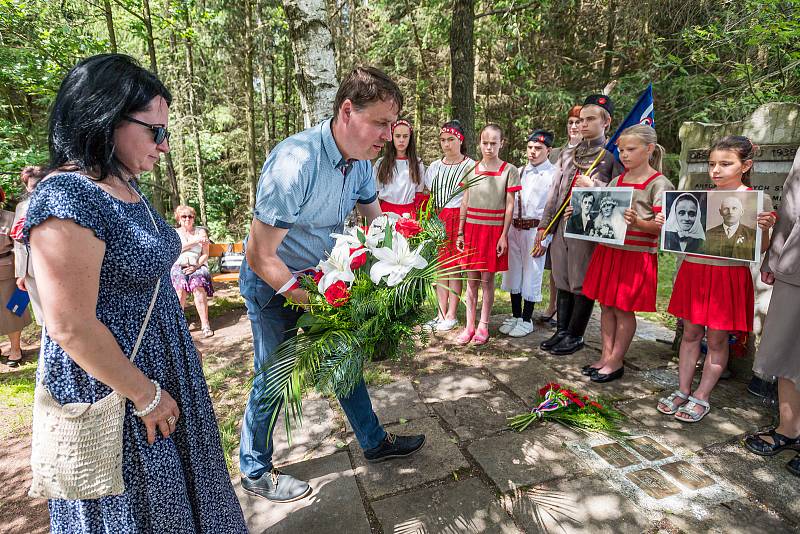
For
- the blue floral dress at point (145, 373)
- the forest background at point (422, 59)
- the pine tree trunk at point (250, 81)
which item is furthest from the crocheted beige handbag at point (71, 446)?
the pine tree trunk at point (250, 81)

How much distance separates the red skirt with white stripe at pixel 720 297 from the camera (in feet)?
9.30

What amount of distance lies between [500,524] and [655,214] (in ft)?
8.06

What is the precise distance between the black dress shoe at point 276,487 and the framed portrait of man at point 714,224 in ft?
9.44

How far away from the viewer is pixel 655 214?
3.18m

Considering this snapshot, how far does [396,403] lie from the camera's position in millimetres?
3303

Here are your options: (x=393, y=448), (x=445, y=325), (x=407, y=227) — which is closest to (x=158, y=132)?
(x=407, y=227)

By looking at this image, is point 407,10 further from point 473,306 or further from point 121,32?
point 473,306

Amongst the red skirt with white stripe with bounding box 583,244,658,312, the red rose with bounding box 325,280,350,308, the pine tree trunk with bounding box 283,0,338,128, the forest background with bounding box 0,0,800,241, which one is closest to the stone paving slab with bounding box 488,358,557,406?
the red skirt with white stripe with bounding box 583,244,658,312

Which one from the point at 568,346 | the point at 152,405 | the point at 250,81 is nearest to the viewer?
the point at 152,405

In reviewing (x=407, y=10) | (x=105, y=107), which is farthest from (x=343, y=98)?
(x=407, y=10)

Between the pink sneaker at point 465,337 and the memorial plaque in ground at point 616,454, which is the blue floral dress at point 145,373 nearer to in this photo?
the memorial plaque in ground at point 616,454

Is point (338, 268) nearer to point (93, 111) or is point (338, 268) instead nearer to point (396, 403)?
point (93, 111)

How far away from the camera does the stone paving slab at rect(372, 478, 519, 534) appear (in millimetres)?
2092

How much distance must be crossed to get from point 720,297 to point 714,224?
51 cm
